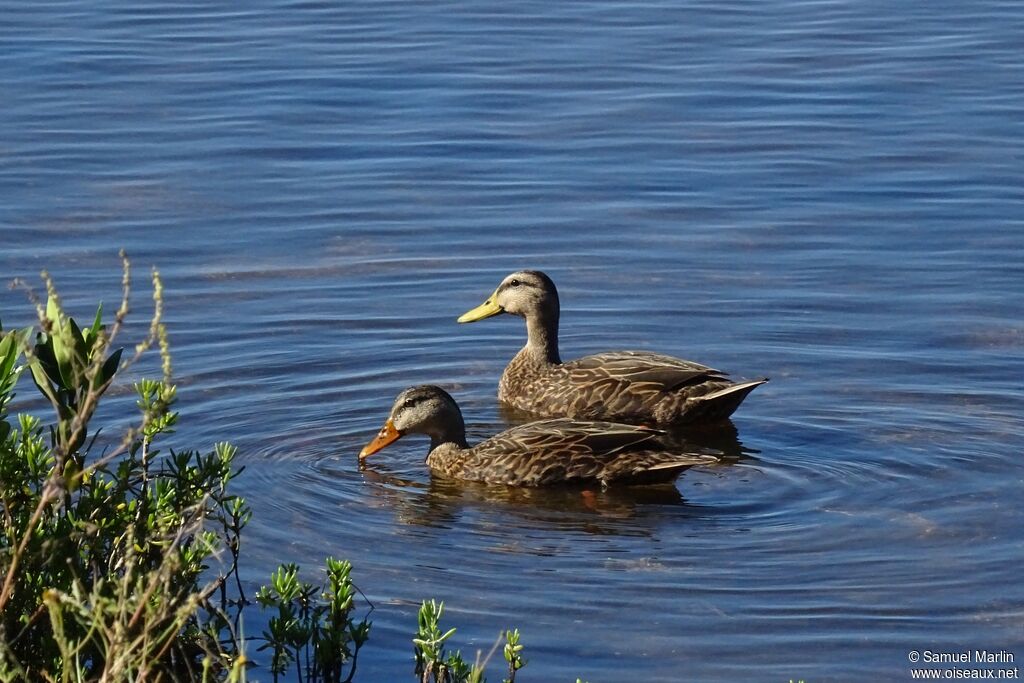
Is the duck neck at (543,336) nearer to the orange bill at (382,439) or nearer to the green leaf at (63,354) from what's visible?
the orange bill at (382,439)

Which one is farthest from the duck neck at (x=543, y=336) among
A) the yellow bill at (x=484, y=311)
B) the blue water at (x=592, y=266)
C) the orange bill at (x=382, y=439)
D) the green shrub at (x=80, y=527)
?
the green shrub at (x=80, y=527)

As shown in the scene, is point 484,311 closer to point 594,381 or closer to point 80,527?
point 594,381

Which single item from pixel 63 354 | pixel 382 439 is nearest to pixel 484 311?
pixel 382 439

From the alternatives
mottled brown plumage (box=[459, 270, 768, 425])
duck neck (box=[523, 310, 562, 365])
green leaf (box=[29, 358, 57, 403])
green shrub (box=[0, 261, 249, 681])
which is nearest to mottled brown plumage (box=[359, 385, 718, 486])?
mottled brown plumage (box=[459, 270, 768, 425])

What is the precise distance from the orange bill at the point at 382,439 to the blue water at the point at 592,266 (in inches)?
3.7

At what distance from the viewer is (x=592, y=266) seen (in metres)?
13.7

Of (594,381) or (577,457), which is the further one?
(594,381)

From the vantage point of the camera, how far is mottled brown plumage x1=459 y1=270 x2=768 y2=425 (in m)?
11.3

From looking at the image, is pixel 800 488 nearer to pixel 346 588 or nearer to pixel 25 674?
pixel 346 588

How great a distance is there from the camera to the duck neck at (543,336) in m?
12.3

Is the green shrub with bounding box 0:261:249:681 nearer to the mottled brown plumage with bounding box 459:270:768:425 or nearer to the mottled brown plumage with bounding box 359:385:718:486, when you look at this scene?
the mottled brown plumage with bounding box 359:385:718:486

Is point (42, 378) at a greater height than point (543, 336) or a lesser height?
greater

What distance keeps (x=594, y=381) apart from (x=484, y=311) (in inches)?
43.6

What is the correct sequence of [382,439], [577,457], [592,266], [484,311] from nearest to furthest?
[577,457] < [382,439] < [484,311] < [592,266]
